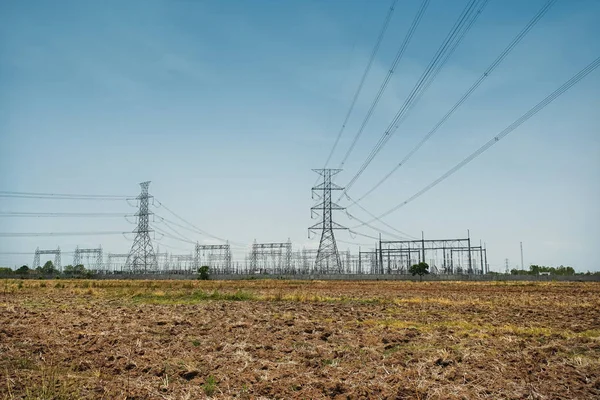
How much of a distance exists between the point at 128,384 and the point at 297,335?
617 cm

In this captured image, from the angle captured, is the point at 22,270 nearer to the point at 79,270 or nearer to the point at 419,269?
the point at 79,270

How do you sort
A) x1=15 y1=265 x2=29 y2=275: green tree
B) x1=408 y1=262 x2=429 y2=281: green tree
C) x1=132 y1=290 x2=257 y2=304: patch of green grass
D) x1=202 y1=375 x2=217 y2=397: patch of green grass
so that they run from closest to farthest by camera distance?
x1=202 y1=375 x2=217 y2=397: patch of green grass
x1=132 y1=290 x2=257 y2=304: patch of green grass
x1=408 y1=262 x2=429 y2=281: green tree
x1=15 y1=265 x2=29 y2=275: green tree

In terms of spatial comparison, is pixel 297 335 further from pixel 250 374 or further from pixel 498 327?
pixel 498 327

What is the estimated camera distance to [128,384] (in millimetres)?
8750

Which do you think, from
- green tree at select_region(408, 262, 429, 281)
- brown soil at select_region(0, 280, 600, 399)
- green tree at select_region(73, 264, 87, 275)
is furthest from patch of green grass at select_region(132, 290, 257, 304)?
green tree at select_region(73, 264, 87, 275)

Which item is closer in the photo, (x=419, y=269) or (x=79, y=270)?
(x=419, y=269)

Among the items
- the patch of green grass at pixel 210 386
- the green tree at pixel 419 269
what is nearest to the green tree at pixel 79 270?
the green tree at pixel 419 269

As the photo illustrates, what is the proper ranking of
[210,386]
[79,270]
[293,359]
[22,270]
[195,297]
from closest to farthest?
1. [210,386]
2. [293,359]
3. [195,297]
4. [22,270]
5. [79,270]

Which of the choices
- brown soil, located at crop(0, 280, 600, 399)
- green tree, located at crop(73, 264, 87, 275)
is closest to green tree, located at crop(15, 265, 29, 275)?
green tree, located at crop(73, 264, 87, 275)

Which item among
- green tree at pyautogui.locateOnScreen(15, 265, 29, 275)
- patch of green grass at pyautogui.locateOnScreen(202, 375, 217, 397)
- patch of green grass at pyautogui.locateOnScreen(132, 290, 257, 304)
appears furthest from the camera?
green tree at pyautogui.locateOnScreen(15, 265, 29, 275)

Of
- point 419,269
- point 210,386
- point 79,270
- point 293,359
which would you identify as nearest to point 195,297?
point 293,359

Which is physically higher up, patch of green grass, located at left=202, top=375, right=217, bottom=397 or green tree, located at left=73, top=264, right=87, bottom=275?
green tree, located at left=73, top=264, right=87, bottom=275

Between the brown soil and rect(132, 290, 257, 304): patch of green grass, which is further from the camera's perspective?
rect(132, 290, 257, 304): patch of green grass

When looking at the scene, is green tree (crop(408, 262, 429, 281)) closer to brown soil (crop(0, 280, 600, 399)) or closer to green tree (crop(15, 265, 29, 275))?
brown soil (crop(0, 280, 600, 399))
